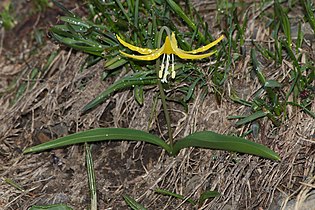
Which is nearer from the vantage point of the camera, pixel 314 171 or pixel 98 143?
pixel 314 171

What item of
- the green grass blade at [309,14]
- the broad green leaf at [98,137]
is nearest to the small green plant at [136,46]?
the broad green leaf at [98,137]

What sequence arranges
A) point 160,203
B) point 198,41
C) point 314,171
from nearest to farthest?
point 314,171, point 160,203, point 198,41

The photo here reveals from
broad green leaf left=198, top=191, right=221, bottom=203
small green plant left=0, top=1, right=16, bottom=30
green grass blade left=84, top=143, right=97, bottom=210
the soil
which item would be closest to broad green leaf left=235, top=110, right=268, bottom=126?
the soil

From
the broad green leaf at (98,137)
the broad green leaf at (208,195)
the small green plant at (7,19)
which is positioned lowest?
the broad green leaf at (208,195)

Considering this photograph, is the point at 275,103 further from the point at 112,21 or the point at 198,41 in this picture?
the point at 112,21

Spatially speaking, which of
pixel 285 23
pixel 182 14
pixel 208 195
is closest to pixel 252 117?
pixel 208 195

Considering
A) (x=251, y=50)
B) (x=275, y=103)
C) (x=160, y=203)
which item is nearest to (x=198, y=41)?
(x=251, y=50)

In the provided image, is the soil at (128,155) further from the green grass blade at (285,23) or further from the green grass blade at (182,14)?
the green grass blade at (182,14)
